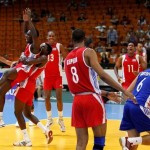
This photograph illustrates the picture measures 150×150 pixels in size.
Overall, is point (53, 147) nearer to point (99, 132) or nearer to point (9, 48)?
point (99, 132)

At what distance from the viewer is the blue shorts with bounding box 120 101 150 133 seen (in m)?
6.74

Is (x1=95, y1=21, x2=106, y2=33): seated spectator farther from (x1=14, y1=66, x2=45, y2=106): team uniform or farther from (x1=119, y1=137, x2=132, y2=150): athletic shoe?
(x1=119, y1=137, x2=132, y2=150): athletic shoe

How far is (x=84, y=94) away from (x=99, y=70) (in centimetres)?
45

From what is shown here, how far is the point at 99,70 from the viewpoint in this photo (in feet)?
20.6

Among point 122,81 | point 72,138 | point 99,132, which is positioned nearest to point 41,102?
point 122,81

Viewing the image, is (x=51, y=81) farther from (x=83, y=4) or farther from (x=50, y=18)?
(x=83, y=4)

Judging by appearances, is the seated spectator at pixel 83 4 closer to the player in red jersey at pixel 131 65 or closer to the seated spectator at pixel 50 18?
the seated spectator at pixel 50 18

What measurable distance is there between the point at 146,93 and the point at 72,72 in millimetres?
1112

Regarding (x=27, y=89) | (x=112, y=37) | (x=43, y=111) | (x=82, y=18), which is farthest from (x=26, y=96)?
(x=82, y=18)

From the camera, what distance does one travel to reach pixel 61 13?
97.9 ft

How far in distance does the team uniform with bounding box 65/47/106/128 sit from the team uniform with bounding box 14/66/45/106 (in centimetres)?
263

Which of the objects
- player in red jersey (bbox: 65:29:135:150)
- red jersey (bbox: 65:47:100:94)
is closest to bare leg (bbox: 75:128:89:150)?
player in red jersey (bbox: 65:29:135:150)

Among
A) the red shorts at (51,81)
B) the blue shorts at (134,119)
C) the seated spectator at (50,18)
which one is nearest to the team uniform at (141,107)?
the blue shorts at (134,119)

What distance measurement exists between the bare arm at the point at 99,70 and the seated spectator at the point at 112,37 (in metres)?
18.5
